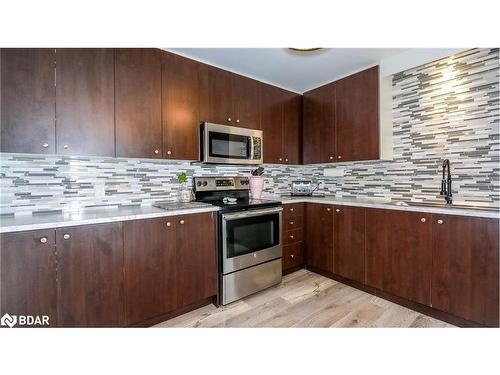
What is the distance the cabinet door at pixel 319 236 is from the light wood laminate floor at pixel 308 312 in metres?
0.34

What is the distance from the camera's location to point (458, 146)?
78.4 inches

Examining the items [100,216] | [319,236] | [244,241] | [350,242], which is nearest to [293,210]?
[319,236]

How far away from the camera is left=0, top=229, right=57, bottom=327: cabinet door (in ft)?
4.02

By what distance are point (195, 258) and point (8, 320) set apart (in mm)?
1102

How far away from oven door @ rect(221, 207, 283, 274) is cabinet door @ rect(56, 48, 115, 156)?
3.77ft

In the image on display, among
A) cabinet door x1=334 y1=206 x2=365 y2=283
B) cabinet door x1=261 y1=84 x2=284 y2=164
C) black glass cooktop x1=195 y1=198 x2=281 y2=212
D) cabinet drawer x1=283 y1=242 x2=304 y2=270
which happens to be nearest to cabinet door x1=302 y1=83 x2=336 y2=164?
cabinet door x1=261 y1=84 x2=284 y2=164

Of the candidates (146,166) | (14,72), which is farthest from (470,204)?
(14,72)

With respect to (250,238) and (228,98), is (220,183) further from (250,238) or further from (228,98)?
(228,98)

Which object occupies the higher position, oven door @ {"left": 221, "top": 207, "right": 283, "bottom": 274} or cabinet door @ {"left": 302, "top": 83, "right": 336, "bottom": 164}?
cabinet door @ {"left": 302, "top": 83, "right": 336, "bottom": 164}

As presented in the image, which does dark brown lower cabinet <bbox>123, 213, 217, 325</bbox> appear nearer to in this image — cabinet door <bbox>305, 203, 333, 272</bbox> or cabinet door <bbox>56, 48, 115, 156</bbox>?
cabinet door <bbox>56, 48, 115, 156</bbox>

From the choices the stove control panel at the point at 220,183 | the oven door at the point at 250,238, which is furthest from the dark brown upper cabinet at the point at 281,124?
the oven door at the point at 250,238

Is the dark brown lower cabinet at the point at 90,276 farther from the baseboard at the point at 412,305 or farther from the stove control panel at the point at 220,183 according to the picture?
the baseboard at the point at 412,305

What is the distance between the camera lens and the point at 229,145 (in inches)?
91.0
